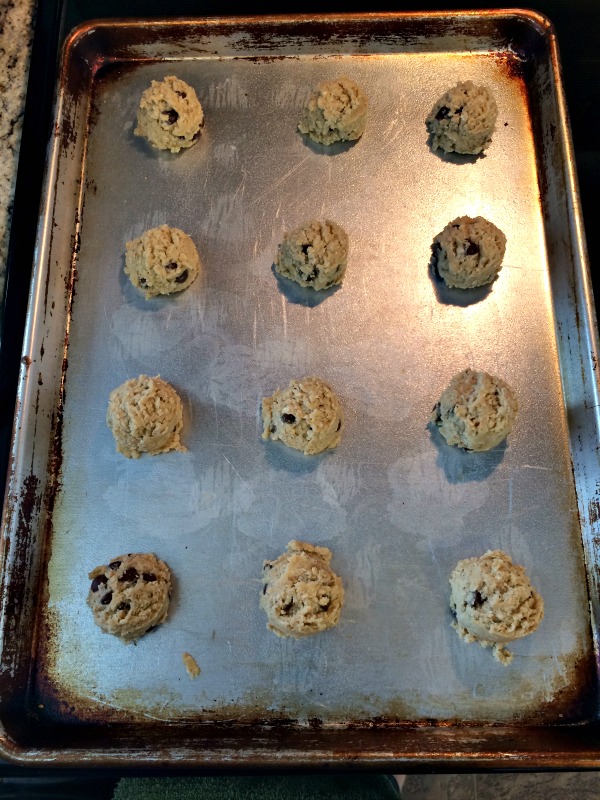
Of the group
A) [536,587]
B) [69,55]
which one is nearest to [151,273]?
[69,55]

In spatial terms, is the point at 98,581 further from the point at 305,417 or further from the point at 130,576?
the point at 305,417

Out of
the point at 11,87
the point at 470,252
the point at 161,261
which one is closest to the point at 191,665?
the point at 161,261

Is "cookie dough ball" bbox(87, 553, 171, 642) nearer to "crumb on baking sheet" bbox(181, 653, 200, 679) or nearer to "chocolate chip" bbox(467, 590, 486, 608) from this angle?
"crumb on baking sheet" bbox(181, 653, 200, 679)

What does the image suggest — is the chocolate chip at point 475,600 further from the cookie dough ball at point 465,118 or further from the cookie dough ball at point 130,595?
the cookie dough ball at point 465,118

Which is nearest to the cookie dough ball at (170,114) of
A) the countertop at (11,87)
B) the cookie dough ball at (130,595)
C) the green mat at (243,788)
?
the countertop at (11,87)

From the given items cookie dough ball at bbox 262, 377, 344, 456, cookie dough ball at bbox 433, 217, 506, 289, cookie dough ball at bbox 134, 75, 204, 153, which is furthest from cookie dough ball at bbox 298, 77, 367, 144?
cookie dough ball at bbox 262, 377, 344, 456
